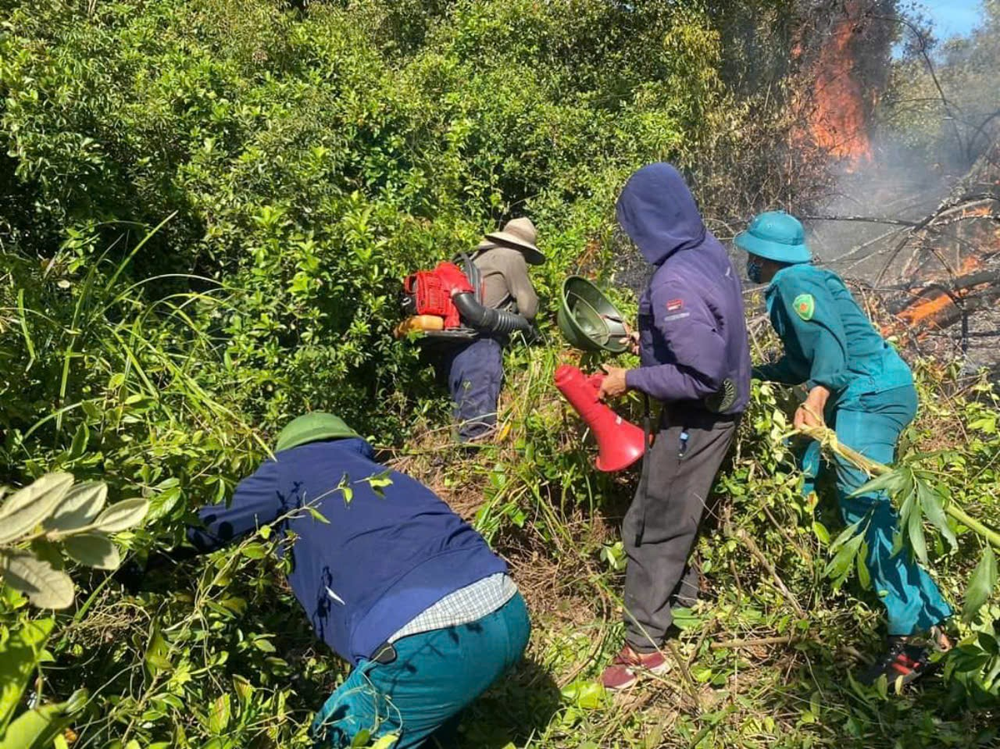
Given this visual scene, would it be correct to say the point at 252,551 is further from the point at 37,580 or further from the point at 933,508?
the point at 933,508

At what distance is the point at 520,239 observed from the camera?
15.4 feet

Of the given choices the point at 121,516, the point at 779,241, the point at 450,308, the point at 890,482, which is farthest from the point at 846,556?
the point at 450,308

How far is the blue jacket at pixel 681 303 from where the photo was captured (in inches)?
106

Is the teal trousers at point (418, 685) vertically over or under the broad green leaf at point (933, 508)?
under

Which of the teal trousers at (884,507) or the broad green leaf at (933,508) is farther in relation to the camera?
the teal trousers at (884,507)

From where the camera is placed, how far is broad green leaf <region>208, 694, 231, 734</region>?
1.52 metres

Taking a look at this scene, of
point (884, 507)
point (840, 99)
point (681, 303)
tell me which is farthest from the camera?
point (840, 99)

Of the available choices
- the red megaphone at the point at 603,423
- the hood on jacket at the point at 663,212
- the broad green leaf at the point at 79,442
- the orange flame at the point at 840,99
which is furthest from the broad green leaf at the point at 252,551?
the orange flame at the point at 840,99

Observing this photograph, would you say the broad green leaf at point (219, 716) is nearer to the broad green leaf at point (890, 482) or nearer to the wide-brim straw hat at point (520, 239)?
the broad green leaf at point (890, 482)

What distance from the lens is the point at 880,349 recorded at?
3043mm

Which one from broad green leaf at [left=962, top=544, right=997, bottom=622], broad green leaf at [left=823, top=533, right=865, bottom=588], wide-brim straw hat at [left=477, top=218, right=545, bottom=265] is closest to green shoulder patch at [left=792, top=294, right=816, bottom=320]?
broad green leaf at [left=823, top=533, right=865, bottom=588]

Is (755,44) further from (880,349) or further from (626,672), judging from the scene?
(626,672)

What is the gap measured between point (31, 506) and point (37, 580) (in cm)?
8

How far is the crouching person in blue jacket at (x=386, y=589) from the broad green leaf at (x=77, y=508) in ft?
3.10
